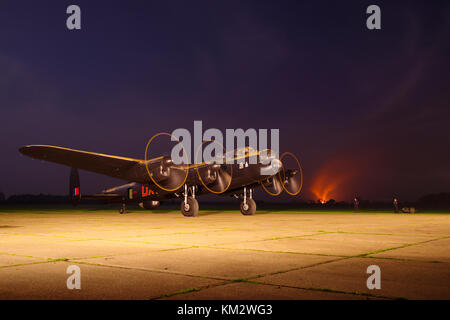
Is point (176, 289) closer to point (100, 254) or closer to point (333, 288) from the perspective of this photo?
point (333, 288)

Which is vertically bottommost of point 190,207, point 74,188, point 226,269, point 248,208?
point 248,208

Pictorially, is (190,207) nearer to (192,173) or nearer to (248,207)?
(192,173)

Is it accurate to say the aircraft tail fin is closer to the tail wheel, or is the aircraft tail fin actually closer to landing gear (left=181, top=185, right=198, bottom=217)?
landing gear (left=181, top=185, right=198, bottom=217)

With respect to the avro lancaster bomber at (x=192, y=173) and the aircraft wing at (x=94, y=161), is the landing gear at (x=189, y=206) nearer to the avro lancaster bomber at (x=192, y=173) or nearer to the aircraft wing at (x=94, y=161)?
the avro lancaster bomber at (x=192, y=173)

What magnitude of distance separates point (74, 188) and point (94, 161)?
11457 millimetres

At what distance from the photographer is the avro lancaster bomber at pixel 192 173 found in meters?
24.1

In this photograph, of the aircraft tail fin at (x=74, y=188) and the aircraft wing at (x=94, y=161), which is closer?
the aircraft wing at (x=94, y=161)

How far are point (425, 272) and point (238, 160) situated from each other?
20316mm

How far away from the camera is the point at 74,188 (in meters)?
34.6

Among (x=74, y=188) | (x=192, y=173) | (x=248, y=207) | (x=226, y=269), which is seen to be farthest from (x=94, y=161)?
(x=226, y=269)

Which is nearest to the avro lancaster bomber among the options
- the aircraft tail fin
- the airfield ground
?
the aircraft tail fin

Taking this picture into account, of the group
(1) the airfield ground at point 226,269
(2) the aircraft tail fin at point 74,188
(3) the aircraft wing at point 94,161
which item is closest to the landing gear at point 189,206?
(3) the aircraft wing at point 94,161

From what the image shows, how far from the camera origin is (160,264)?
7.86m
